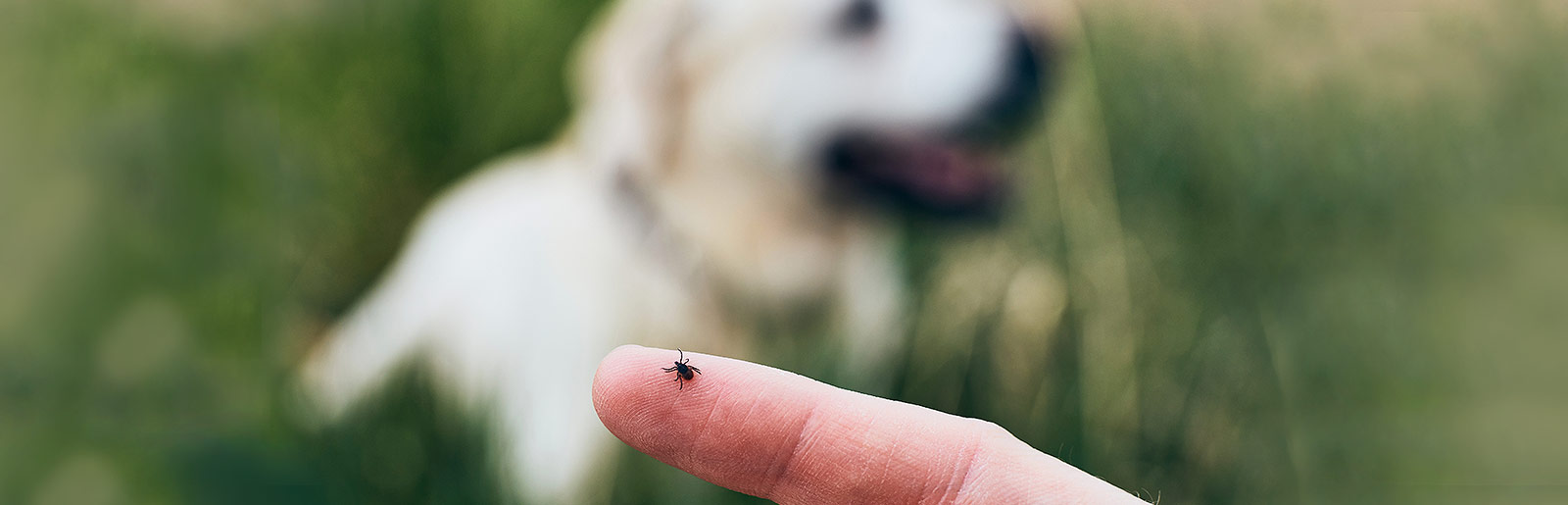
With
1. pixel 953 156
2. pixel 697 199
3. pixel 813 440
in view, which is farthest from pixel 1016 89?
pixel 813 440

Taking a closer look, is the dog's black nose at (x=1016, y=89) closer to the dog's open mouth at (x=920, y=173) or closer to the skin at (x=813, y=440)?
the dog's open mouth at (x=920, y=173)

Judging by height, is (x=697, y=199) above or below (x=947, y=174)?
below

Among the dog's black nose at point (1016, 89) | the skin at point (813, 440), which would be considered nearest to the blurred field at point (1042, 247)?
the dog's black nose at point (1016, 89)

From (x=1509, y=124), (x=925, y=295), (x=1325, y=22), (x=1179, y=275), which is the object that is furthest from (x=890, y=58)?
(x=1509, y=124)

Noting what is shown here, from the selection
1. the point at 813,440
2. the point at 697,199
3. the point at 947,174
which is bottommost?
the point at 813,440

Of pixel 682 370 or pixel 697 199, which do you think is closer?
pixel 682 370

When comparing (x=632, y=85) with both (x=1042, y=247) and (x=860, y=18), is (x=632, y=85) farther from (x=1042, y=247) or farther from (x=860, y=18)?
(x=1042, y=247)
